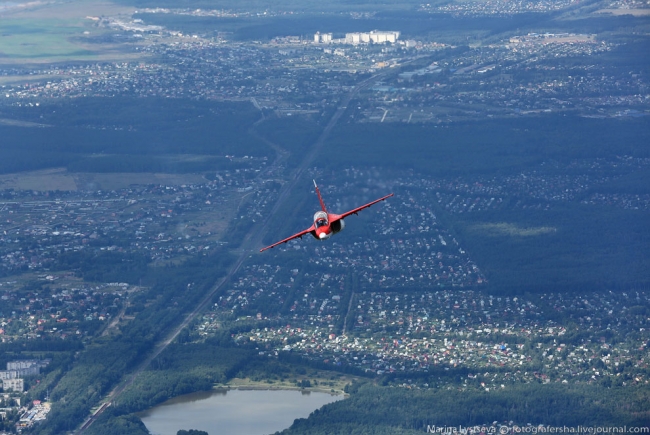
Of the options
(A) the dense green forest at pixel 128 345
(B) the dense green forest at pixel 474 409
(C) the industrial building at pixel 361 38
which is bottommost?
(A) the dense green forest at pixel 128 345

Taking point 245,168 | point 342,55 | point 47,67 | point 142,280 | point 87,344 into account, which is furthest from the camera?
point 342,55

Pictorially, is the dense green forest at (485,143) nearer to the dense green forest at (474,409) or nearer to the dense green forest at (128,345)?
the dense green forest at (128,345)

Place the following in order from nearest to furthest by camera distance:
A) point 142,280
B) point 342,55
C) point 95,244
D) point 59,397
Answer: point 59,397
point 142,280
point 95,244
point 342,55

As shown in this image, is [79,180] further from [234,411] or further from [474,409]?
[474,409]

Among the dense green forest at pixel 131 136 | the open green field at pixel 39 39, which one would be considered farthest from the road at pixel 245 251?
the open green field at pixel 39 39

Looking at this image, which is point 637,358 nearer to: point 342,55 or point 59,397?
point 59,397

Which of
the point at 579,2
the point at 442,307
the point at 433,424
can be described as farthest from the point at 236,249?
the point at 579,2
